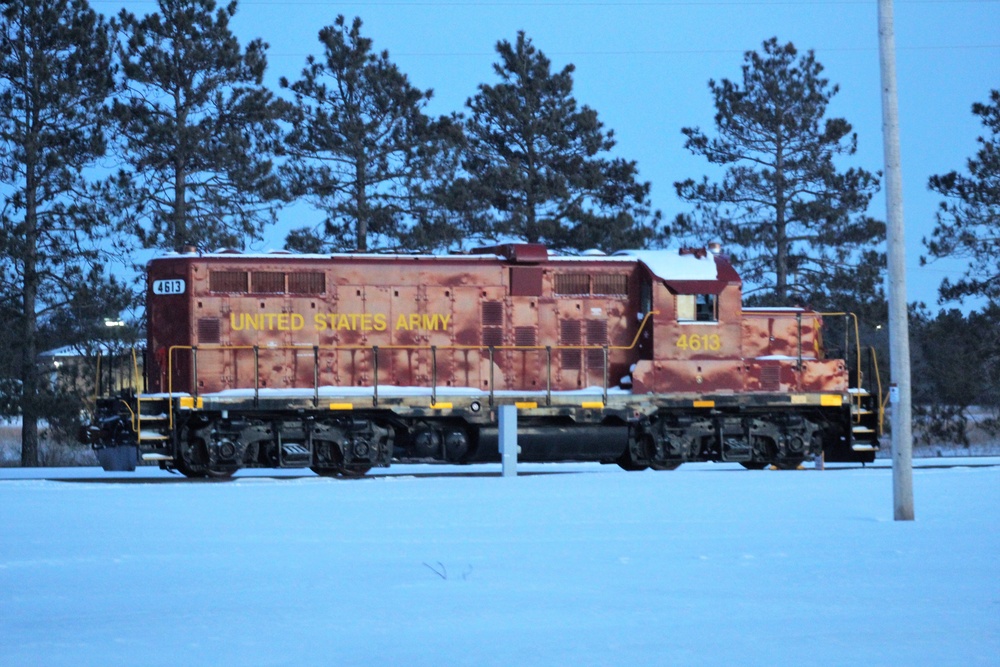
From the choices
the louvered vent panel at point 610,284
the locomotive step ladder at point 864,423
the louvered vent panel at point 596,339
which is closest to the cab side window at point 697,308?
the louvered vent panel at point 610,284

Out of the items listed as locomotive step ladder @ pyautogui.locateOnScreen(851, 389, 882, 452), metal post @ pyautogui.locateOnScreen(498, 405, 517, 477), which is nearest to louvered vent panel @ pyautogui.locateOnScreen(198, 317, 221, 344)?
metal post @ pyautogui.locateOnScreen(498, 405, 517, 477)

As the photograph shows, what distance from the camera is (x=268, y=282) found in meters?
19.2

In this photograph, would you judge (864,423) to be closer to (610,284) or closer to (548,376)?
(610,284)

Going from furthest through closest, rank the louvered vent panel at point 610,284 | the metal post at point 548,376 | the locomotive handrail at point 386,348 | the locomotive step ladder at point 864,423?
the locomotive step ladder at point 864,423 → the louvered vent panel at point 610,284 → the metal post at point 548,376 → the locomotive handrail at point 386,348

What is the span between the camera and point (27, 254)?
26.2 meters

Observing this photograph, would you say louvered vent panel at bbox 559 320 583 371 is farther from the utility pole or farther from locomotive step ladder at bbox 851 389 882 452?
the utility pole

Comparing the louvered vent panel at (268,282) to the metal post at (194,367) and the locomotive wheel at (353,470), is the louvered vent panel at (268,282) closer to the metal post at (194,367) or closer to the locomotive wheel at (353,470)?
the metal post at (194,367)

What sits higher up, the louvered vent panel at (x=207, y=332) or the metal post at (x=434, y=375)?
the louvered vent panel at (x=207, y=332)

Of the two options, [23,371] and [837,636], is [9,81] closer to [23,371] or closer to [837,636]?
[23,371]

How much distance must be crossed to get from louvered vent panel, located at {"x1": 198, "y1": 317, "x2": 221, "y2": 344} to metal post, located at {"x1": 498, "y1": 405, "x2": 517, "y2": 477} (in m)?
4.18

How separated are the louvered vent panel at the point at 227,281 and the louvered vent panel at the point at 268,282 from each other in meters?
0.16

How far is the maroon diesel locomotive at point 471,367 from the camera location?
18.7 meters

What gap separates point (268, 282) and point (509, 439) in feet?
13.5

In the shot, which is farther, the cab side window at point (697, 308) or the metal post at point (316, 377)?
the cab side window at point (697, 308)
